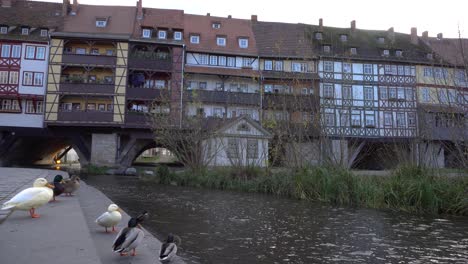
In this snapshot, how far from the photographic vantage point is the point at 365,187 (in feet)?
51.0

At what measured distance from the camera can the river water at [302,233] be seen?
7.72 meters

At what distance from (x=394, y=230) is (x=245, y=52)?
3571cm

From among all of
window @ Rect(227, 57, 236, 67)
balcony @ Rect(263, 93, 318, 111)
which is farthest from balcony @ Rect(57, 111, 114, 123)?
balcony @ Rect(263, 93, 318, 111)

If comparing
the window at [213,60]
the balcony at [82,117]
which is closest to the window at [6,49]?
the balcony at [82,117]

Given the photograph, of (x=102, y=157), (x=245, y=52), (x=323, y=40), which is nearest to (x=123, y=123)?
(x=102, y=157)

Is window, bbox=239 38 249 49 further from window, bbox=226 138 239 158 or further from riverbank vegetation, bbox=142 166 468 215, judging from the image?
riverbank vegetation, bbox=142 166 468 215

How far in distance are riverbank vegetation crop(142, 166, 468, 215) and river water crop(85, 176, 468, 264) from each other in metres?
0.85

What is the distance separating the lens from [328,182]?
16.6 meters

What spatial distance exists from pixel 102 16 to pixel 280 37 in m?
19.2

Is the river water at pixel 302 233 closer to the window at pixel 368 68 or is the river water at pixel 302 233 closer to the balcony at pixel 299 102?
the balcony at pixel 299 102

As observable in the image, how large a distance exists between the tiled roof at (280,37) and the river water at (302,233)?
102 feet

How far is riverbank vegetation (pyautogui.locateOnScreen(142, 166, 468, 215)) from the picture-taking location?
13.4 meters

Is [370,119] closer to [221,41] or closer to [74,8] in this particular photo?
[221,41]

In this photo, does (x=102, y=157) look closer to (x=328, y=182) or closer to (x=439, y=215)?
(x=328, y=182)
